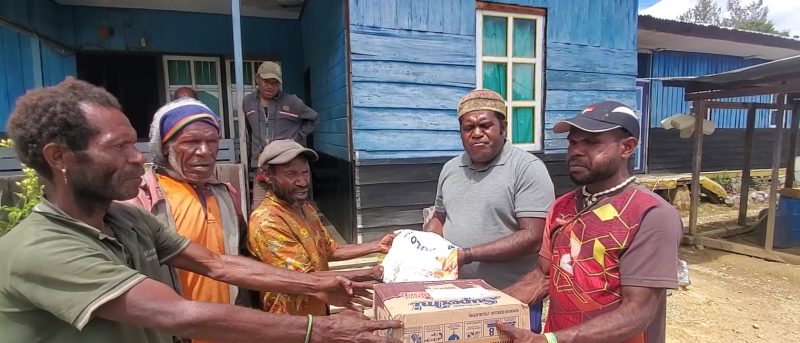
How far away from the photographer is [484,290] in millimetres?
1492

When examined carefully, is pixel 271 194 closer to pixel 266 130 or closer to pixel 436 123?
pixel 266 130

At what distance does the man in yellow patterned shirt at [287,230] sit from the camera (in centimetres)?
183

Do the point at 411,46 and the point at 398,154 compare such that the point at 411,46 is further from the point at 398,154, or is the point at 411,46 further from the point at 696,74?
the point at 696,74

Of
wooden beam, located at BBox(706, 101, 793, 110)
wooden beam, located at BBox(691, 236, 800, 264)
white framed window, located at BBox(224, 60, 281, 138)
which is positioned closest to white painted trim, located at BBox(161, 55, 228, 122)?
white framed window, located at BBox(224, 60, 281, 138)

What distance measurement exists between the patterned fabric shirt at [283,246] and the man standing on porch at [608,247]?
3.12ft

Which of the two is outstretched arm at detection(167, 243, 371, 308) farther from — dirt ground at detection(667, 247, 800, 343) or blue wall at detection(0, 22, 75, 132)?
blue wall at detection(0, 22, 75, 132)

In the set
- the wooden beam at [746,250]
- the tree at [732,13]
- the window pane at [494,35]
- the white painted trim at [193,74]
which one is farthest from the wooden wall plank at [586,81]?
the tree at [732,13]

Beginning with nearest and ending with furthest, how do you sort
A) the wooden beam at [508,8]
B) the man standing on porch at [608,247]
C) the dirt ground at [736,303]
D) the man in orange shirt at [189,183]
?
1. the man standing on porch at [608,247]
2. the man in orange shirt at [189,183]
3. the dirt ground at [736,303]
4. the wooden beam at [508,8]

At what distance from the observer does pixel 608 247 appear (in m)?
1.45

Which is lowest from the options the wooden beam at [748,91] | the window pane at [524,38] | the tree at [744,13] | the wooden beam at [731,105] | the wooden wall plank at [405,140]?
the wooden wall plank at [405,140]

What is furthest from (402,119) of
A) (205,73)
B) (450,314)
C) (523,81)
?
(205,73)

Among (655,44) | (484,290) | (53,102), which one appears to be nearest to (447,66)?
(484,290)

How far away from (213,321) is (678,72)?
1140cm

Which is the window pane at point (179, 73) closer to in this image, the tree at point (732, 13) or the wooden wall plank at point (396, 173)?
the wooden wall plank at point (396, 173)
